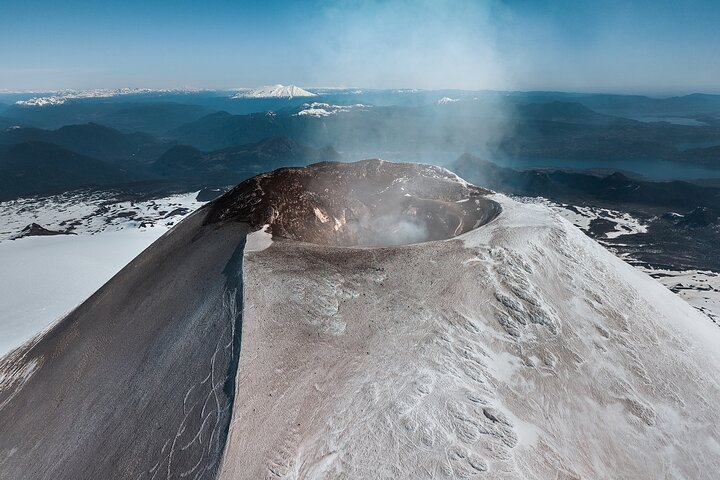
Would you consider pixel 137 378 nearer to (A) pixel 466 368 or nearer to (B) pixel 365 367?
(B) pixel 365 367

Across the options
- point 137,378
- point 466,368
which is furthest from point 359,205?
point 137,378

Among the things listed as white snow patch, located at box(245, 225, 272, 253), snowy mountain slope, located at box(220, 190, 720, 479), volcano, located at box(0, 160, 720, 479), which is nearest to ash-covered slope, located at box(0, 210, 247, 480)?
volcano, located at box(0, 160, 720, 479)

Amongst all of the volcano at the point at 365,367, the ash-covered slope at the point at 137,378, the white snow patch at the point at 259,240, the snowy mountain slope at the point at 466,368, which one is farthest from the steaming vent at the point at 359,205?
the snowy mountain slope at the point at 466,368

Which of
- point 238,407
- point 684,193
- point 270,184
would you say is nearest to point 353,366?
point 238,407

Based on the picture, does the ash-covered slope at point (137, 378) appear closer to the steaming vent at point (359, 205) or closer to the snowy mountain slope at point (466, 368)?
the snowy mountain slope at point (466, 368)

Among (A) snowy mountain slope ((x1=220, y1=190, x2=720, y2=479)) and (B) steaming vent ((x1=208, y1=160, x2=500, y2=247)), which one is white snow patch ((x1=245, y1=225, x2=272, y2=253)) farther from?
(A) snowy mountain slope ((x1=220, y1=190, x2=720, y2=479))

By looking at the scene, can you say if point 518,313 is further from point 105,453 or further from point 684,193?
point 684,193

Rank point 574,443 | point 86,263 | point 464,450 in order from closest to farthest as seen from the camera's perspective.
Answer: point 464,450 < point 574,443 < point 86,263
